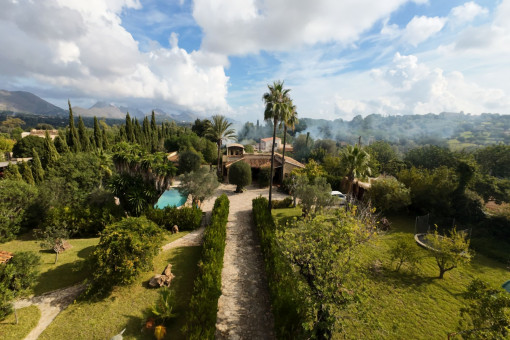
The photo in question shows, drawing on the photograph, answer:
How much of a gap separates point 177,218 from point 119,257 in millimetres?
7824

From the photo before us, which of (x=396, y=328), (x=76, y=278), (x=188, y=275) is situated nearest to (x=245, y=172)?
(x=188, y=275)

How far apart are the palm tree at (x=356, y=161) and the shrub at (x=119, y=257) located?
16796 mm

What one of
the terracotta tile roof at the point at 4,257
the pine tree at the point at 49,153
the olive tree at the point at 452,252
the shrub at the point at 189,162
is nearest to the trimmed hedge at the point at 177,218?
the terracotta tile roof at the point at 4,257

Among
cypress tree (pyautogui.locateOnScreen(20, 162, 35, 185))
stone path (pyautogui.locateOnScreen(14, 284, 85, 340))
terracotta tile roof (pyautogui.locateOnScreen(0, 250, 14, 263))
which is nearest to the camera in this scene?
stone path (pyautogui.locateOnScreen(14, 284, 85, 340))

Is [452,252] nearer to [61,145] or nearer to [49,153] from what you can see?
[49,153]

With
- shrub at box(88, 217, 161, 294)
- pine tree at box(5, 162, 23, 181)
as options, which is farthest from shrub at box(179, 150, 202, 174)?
shrub at box(88, 217, 161, 294)

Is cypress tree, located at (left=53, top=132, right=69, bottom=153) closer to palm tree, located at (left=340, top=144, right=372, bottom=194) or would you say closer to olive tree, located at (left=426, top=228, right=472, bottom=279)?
palm tree, located at (left=340, top=144, right=372, bottom=194)

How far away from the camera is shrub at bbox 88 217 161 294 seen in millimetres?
10758

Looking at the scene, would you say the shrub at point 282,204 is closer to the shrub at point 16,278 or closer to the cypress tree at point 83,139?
the shrub at point 16,278

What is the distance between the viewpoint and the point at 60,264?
43.8 ft

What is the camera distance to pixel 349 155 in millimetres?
19453

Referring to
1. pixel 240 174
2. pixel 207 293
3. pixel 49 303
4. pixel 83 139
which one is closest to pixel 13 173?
pixel 83 139

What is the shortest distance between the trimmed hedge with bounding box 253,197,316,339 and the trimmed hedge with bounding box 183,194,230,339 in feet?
8.52

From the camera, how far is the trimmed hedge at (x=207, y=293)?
802 centimetres
